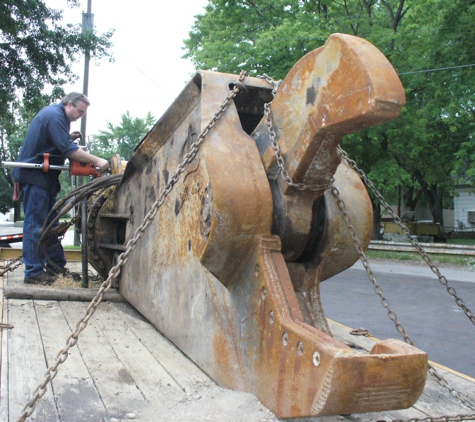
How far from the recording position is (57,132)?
522 centimetres

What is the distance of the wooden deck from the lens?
8.02 feet

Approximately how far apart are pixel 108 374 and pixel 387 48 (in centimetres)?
1811

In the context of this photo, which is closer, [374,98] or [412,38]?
[374,98]

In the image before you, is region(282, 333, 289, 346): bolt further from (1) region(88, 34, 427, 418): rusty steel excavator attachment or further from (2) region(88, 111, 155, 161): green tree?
(2) region(88, 111, 155, 161): green tree

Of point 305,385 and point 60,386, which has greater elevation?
point 305,385

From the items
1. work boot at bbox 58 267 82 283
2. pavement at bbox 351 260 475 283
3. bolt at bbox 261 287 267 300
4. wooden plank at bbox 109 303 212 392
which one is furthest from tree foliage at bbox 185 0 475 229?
bolt at bbox 261 287 267 300

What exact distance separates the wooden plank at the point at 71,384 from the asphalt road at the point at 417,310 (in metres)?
3.22

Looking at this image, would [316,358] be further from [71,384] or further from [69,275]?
[69,275]

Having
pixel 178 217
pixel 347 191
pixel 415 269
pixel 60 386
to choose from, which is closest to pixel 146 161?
pixel 178 217

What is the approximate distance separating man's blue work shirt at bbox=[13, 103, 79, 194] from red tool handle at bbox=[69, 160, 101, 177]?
0.12m

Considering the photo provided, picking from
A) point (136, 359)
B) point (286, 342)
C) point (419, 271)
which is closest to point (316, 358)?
point (286, 342)

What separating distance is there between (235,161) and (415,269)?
12.5 metres

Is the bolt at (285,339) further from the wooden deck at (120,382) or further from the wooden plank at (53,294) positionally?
the wooden plank at (53,294)

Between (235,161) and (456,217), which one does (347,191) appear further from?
(456,217)
